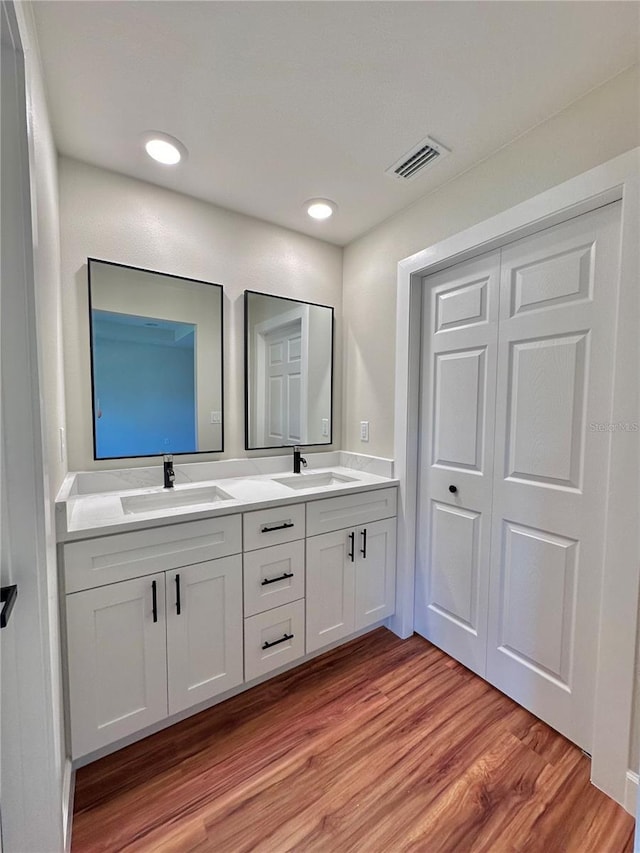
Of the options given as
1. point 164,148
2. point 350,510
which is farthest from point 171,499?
point 164,148

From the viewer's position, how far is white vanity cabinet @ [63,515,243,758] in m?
1.24

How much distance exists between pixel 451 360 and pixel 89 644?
1928 millimetres

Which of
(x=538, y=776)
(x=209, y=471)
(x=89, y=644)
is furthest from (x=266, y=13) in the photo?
(x=538, y=776)

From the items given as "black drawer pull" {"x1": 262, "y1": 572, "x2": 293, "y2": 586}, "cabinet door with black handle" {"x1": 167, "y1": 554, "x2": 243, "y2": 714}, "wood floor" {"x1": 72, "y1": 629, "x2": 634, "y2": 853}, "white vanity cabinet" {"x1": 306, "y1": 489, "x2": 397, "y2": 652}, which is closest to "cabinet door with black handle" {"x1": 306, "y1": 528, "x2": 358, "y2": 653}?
"white vanity cabinet" {"x1": 306, "y1": 489, "x2": 397, "y2": 652}

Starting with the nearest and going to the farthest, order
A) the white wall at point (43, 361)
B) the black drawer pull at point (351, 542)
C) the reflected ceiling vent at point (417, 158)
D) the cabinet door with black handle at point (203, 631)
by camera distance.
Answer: the white wall at point (43, 361) < the cabinet door with black handle at point (203, 631) < the reflected ceiling vent at point (417, 158) < the black drawer pull at point (351, 542)

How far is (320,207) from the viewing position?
1.99 metres

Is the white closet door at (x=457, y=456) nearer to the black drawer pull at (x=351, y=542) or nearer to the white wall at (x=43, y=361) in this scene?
the black drawer pull at (x=351, y=542)

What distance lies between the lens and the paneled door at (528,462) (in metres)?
1.34

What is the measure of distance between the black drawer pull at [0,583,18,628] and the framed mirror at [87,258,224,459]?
1012mm

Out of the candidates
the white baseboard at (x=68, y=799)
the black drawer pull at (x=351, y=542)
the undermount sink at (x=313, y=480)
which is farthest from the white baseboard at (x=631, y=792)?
the white baseboard at (x=68, y=799)

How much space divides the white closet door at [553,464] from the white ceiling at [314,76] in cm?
50

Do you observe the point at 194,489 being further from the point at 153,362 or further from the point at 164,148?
the point at 164,148

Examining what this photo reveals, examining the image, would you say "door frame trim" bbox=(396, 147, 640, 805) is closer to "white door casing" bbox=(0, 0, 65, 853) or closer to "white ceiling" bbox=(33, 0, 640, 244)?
"white ceiling" bbox=(33, 0, 640, 244)

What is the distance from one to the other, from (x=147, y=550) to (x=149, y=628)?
0.30 m
